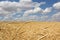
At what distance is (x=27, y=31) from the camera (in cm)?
867

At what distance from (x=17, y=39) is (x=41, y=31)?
1.20 m

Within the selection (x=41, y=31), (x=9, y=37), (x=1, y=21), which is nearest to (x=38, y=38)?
(x=41, y=31)

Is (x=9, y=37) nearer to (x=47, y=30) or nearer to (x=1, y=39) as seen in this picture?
(x=1, y=39)

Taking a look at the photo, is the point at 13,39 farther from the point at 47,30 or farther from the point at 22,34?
the point at 47,30

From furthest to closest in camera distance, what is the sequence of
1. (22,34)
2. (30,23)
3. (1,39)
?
(30,23)
(22,34)
(1,39)

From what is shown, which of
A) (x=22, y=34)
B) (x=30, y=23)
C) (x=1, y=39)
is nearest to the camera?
(x=1, y=39)

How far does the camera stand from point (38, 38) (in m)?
8.43

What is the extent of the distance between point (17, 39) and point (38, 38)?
2.87 feet

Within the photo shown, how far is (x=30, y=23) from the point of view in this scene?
31.3 ft

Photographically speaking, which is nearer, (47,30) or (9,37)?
(9,37)

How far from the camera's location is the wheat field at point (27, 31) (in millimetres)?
8344

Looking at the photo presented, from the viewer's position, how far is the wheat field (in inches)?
328

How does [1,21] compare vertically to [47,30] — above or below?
above

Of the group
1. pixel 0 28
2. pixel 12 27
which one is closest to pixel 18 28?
pixel 12 27
